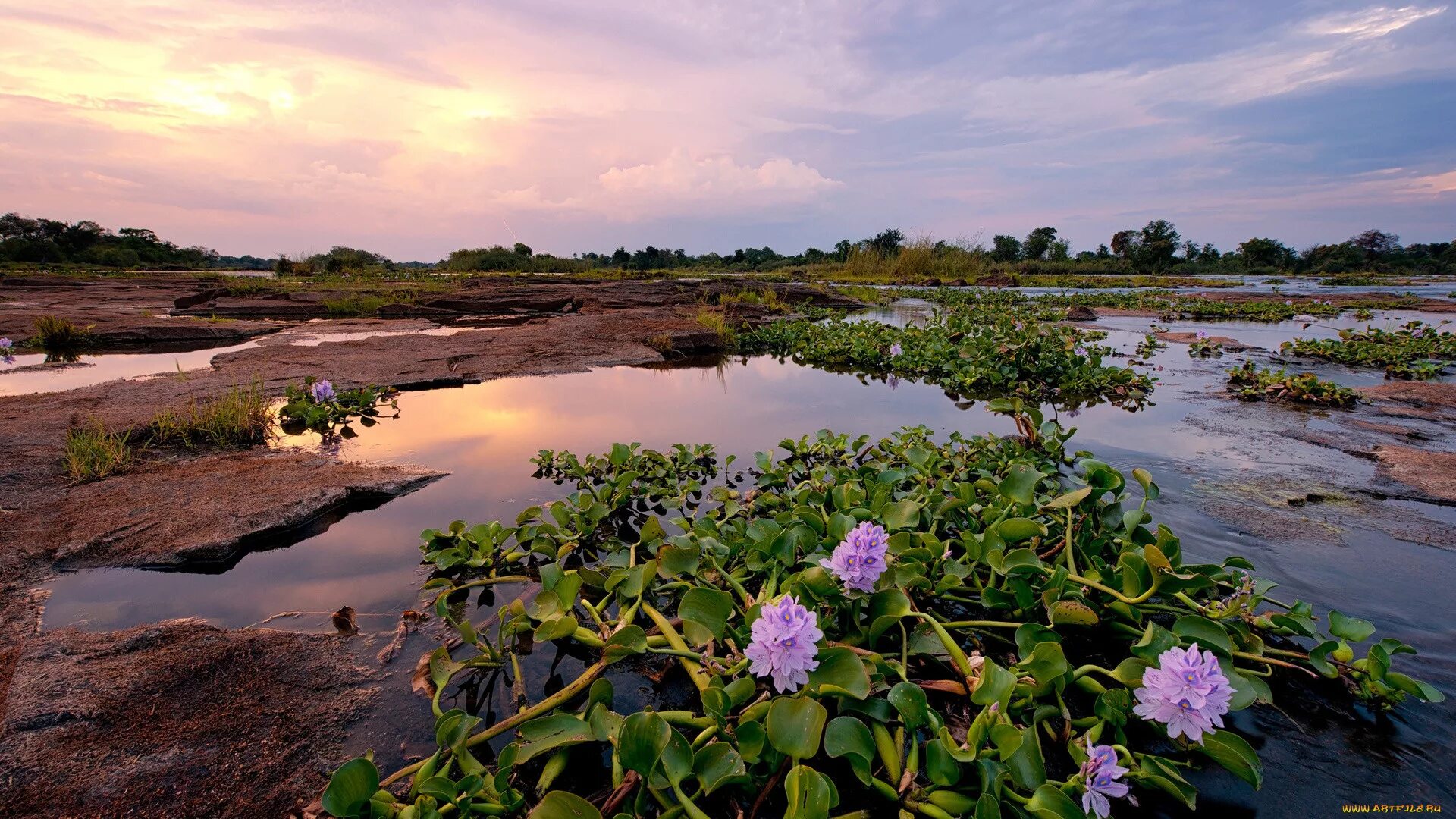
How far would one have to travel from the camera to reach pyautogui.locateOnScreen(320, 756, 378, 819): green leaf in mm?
1054

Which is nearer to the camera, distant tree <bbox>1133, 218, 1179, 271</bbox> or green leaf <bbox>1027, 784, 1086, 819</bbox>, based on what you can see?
green leaf <bbox>1027, 784, 1086, 819</bbox>

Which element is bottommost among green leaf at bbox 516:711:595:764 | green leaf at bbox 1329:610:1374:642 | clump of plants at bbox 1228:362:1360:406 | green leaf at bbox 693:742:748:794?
green leaf at bbox 516:711:595:764

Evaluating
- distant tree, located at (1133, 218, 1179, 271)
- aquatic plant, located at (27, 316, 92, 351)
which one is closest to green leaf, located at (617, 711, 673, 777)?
aquatic plant, located at (27, 316, 92, 351)

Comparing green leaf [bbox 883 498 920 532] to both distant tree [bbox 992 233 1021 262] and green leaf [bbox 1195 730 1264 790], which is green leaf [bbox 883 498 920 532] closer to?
green leaf [bbox 1195 730 1264 790]

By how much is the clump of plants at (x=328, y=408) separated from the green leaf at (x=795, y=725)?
404 cm

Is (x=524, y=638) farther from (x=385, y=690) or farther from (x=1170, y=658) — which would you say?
(x=1170, y=658)

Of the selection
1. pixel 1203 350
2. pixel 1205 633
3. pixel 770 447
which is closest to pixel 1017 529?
pixel 1205 633

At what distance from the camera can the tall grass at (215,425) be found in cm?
363

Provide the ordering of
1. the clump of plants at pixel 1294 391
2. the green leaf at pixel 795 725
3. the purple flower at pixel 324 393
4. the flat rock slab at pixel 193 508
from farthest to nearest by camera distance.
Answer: the clump of plants at pixel 1294 391
the purple flower at pixel 324 393
the flat rock slab at pixel 193 508
the green leaf at pixel 795 725

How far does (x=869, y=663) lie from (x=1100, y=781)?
474mm

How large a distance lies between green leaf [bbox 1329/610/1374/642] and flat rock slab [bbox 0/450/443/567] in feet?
11.7

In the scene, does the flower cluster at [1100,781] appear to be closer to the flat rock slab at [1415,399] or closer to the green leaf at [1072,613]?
the green leaf at [1072,613]

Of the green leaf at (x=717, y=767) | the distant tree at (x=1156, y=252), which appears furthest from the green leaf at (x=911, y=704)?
the distant tree at (x=1156, y=252)

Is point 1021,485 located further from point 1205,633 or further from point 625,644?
point 625,644
